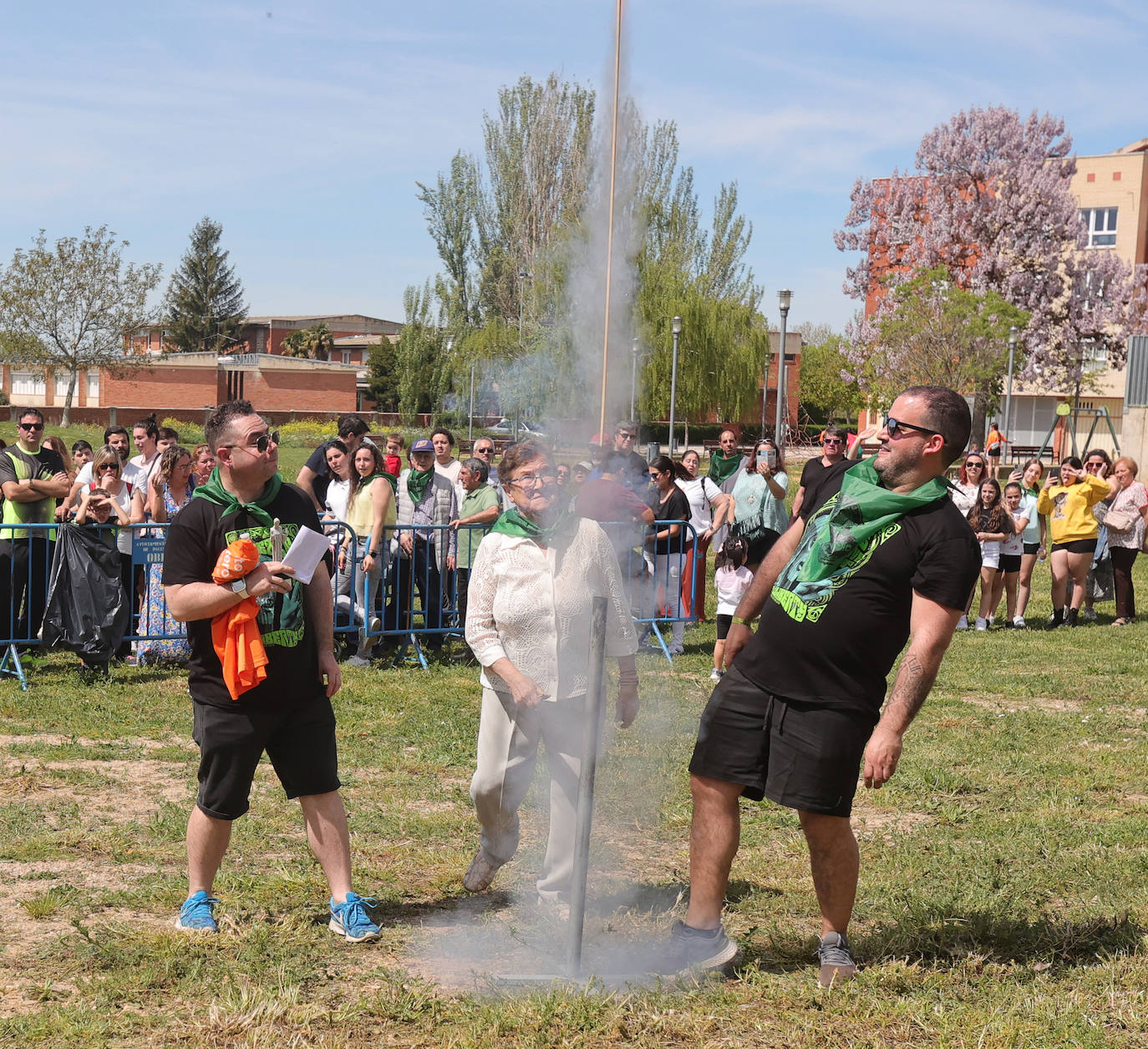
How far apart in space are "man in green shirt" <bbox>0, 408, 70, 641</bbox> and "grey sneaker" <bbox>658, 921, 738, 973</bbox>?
21.2 ft

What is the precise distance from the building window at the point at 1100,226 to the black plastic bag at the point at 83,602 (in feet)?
187

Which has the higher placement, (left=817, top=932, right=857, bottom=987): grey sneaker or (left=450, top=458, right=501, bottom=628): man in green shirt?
(left=450, top=458, right=501, bottom=628): man in green shirt

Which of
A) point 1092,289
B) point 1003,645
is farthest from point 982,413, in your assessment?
point 1003,645

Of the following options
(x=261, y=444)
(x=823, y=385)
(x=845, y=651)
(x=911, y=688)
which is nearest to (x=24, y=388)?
(x=823, y=385)

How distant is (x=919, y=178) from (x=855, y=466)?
45.8 metres

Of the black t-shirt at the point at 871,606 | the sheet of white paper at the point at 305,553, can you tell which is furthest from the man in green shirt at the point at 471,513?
the black t-shirt at the point at 871,606

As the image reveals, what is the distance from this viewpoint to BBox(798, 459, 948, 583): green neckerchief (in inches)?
158

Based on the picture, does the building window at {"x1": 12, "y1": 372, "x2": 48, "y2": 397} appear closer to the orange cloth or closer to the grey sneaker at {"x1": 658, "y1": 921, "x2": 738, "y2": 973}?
the orange cloth

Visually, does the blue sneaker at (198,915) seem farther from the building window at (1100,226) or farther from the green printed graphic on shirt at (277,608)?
the building window at (1100,226)

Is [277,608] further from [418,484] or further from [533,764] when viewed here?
[418,484]

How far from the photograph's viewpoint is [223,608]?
4223 millimetres

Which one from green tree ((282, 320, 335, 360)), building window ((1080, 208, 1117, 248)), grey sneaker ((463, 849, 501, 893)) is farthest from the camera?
green tree ((282, 320, 335, 360))

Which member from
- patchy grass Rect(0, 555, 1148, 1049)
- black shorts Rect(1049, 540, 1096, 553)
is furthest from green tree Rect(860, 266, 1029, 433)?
patchy grass Rect(0, 555, 1148, 1049)

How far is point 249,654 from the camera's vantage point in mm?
4223
